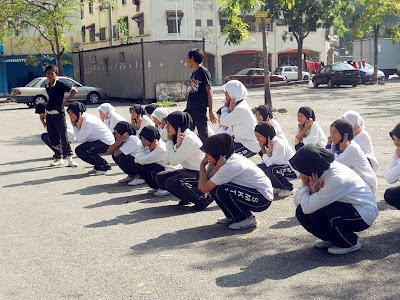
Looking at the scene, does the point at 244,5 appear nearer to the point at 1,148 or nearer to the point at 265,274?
the point at 1,148

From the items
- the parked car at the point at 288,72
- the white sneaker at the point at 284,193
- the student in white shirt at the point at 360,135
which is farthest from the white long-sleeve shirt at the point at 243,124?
the parked car at the point at 288,72

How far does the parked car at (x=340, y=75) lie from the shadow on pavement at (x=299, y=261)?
2865 centimetres

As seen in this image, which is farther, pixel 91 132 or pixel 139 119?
pixel 139 119

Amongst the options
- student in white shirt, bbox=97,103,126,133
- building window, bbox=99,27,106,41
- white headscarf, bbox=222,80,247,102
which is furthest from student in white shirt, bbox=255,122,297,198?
building window, bbox=99,27,106,41

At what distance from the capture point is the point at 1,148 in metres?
15.4

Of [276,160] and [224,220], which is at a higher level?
[276,160]

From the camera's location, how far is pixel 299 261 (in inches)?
227

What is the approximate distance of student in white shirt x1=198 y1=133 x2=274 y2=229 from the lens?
6750mm

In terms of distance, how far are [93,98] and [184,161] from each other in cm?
2343

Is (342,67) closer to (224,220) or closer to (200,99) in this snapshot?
(200,99)

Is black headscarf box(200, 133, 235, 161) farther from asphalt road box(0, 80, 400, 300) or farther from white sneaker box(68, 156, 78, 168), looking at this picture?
white sneaker box(68, 156, 78, 168)

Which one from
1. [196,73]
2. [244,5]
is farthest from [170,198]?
[244,5]

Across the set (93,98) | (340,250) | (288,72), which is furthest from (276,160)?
(288,72)

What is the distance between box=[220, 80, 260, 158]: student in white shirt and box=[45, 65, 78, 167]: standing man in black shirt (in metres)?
3.57
